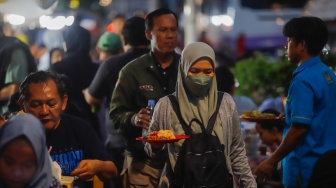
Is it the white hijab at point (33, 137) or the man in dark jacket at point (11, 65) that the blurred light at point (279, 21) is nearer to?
the man in dark jacket at point (11, 65)

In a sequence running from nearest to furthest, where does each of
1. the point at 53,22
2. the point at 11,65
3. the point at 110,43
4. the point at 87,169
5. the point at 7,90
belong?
the point at 87,169 → the point at 7,90 → the point at 11,65 → the point at 110,43 → the point at 53,22

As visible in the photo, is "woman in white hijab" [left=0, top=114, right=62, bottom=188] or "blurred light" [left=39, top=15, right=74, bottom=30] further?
"blurred light" [left=39, top=15, right=74, bottom=30]

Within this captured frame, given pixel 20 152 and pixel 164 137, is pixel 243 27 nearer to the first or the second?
pixel 164 137

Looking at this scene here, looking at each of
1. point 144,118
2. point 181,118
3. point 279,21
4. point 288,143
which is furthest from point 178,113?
point 279,21

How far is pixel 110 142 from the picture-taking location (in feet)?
33.8

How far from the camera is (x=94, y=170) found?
260 inches

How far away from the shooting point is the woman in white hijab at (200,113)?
271 inches

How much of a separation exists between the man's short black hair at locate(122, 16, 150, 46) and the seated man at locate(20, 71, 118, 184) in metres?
2.97

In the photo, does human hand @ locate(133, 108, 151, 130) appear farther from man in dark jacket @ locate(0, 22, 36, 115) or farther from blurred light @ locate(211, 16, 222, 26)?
blurred light @ locate(211, 16, 222, 26)

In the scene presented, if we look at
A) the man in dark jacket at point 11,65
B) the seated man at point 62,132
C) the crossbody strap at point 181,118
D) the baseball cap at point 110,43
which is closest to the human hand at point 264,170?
the crossbody strap at point 181,118

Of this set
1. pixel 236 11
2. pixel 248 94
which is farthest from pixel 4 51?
pixel 236 11

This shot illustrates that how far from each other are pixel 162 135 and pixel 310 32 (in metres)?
1.53

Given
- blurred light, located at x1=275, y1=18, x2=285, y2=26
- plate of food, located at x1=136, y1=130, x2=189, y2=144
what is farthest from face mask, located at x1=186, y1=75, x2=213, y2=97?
blurred light, located at x1=275, y1=18, x2=285, y2=26

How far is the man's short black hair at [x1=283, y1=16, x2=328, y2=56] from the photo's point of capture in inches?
287
